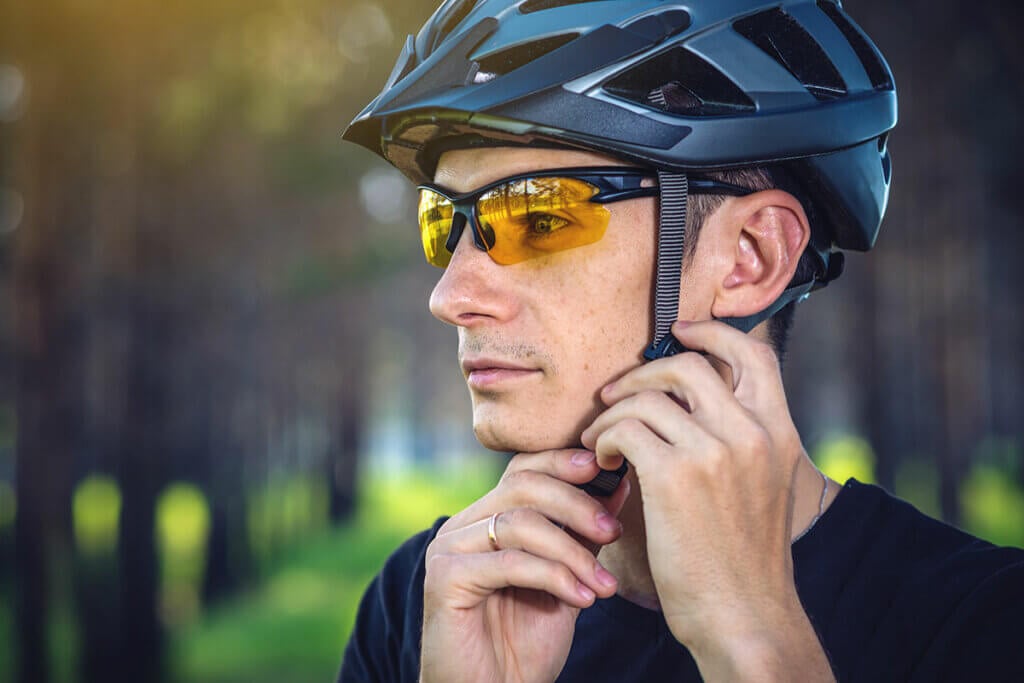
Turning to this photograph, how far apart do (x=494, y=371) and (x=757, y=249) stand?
35.9 inches

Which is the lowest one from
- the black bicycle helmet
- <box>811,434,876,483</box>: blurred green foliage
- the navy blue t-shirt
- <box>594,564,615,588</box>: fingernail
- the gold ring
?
<box>811,434,876,483</box>: blurred green foliage

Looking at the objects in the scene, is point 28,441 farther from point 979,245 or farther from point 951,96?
point 979,245

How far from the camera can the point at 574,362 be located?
263 cm

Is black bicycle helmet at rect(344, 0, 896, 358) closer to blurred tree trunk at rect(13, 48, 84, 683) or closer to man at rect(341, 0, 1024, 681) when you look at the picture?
man at rect(341, 0, 1024, 681)

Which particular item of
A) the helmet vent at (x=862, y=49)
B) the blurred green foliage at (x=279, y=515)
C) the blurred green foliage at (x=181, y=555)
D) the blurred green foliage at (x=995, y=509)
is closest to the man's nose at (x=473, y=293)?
the helmet vent at (x=862, y=49)

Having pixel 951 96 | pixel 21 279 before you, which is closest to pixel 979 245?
pixel 951 96

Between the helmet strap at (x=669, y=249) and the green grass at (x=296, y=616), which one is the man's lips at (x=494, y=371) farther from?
the green grass at (x=296, y=616)

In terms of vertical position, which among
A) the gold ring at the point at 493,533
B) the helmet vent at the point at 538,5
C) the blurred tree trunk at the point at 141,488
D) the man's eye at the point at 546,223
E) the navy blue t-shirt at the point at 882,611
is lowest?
the blurred tree trunk at the point at 141,488

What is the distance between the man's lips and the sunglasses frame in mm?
335

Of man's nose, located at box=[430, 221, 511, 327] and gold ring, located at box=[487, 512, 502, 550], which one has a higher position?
man's nose, located at box=[430, 221, 511, 327]

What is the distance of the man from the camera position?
6.89 feet

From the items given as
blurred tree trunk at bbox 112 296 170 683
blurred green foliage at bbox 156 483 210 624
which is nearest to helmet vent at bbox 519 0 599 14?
blurred tree trunk at bbox 112 296 170 683

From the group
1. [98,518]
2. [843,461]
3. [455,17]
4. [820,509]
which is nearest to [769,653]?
[820,509]

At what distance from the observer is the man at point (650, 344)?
2.10 metres
